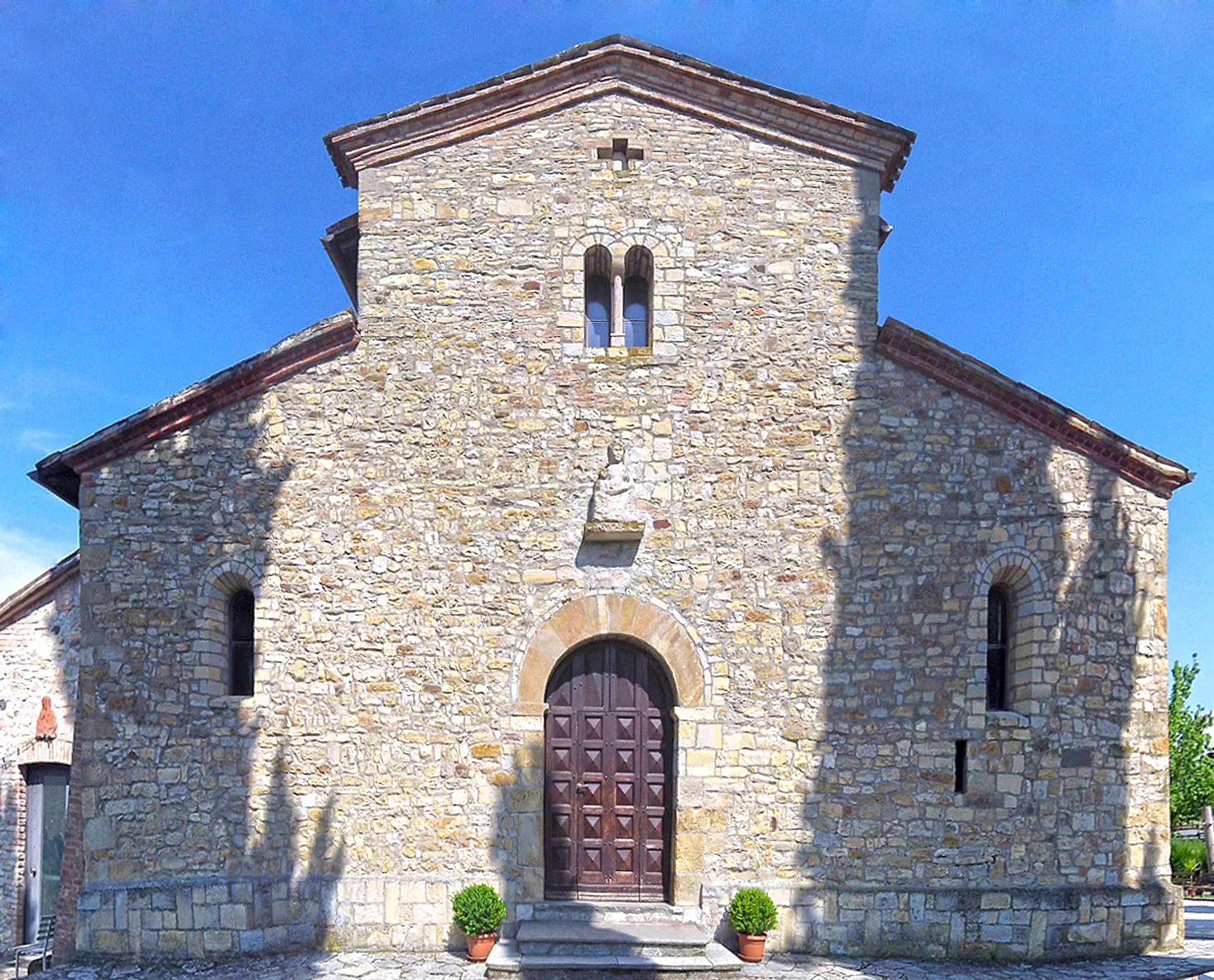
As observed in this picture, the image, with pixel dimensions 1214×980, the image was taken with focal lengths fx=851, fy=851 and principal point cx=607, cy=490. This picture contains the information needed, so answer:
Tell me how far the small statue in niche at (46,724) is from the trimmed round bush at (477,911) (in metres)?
5.80

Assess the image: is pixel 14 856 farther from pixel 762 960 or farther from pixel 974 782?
pixel 974 782

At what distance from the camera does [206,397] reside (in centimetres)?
902

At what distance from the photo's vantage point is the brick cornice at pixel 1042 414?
9141mm

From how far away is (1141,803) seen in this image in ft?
29.0

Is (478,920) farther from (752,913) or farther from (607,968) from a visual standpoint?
(752,913)

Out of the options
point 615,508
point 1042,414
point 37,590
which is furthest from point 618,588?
point 37,590

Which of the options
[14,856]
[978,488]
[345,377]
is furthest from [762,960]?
[14,856]

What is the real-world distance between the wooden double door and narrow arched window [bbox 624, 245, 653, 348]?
3429mm

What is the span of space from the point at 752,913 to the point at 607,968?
5.12ft

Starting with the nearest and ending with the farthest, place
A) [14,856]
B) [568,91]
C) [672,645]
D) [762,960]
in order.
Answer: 1. [762,960]
2. [672,645]
3. [568,91]
4. [14,856]

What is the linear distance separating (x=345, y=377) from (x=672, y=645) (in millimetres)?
4573

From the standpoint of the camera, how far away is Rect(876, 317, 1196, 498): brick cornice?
360 inches

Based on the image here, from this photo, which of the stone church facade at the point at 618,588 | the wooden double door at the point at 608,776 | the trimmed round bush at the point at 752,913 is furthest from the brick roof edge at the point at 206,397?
the trimmed round bush at the point at 752,913

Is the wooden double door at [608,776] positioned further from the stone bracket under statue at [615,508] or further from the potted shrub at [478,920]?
the stone bracket under statue at [615,508]
